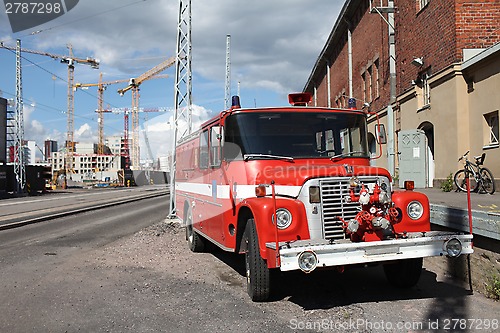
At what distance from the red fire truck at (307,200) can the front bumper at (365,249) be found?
1 cm

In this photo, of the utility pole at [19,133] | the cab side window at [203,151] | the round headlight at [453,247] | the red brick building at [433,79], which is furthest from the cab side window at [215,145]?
the utility pole at [19,133]

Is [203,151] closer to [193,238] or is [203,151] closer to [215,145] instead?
[215,145]

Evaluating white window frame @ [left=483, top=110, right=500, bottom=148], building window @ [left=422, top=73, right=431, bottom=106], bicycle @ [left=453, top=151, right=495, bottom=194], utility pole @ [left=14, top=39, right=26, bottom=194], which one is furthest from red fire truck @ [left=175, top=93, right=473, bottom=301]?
utility pole @ [left=14, top=39, right=26, bottom=194]

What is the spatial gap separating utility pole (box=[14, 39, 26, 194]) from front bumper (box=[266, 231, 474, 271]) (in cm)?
3585

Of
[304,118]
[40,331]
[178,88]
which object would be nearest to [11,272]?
[40,331]

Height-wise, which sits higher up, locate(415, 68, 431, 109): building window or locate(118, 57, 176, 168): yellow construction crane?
locate(118, 57, 176, 168): yellow construction crane

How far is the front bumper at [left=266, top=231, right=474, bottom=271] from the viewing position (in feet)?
15.9

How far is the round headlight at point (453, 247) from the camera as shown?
5.24 meters

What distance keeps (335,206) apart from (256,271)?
120 centimetres

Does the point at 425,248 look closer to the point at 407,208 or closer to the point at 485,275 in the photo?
the point at 407,208

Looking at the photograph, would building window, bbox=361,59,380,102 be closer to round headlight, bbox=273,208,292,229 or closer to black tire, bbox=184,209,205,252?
black tire, bbox=184,209,205,252

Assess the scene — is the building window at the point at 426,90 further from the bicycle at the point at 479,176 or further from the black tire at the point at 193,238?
the black tire at the point at 193,238

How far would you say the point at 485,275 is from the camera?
5879 millimetres

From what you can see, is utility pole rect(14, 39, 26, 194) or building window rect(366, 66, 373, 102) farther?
utility pole rect(14, 39, 26, 194)
